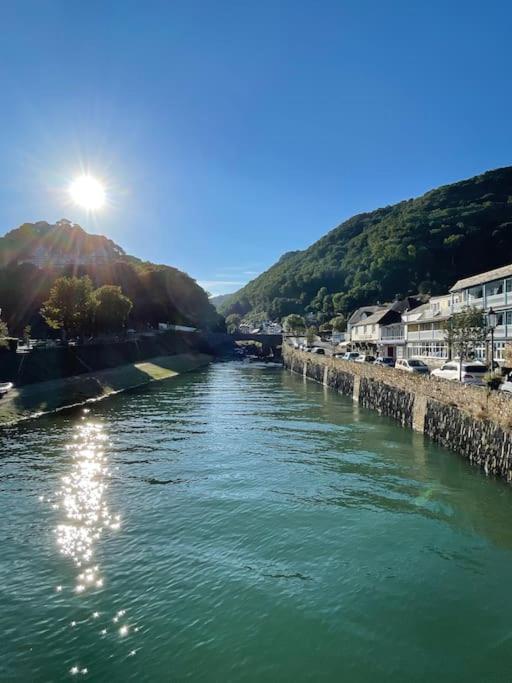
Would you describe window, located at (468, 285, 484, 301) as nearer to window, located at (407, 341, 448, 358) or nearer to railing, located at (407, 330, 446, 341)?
railing, located at (407, 330, 446, 341)

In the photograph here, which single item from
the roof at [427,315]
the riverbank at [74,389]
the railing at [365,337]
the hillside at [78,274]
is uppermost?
the hillside at [78,274]

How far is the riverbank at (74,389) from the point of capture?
37438mm

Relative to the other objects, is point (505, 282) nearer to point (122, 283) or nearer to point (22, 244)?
point (122, 283)

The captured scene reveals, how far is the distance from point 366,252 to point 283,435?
17398cm

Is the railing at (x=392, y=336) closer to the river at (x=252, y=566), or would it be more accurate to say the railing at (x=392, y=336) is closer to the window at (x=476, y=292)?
the window at (x=476, y=292)

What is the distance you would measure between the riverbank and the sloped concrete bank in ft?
88.0

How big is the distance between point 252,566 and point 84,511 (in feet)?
23.0

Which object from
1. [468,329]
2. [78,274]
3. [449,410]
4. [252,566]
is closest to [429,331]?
[468,329]

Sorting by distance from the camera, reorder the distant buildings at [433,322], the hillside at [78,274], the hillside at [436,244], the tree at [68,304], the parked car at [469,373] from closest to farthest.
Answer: the parked car at [469,373]
the distant buildings at [433,322]
the tree at [68,304]
the hillside at [78,274]
the hillside at [436,244]

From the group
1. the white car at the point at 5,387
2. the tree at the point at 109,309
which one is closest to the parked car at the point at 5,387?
the white car at the point at 5,387

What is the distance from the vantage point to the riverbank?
123 ft

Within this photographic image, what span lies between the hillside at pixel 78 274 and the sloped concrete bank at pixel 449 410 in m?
69.3

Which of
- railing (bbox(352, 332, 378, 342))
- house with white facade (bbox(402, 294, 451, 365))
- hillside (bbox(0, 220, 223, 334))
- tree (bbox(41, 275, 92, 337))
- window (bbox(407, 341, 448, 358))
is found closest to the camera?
house with white facade (bbox(402, 294, 451, 365))

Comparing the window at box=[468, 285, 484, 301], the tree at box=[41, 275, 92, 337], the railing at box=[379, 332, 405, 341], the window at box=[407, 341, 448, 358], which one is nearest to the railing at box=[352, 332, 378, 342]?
the railing at box=[379, 332, 405, 341]
